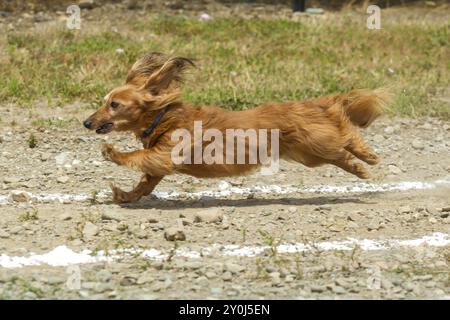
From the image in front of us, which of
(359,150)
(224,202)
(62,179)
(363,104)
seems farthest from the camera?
(62,179)

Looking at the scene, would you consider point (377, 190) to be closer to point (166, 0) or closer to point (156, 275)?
point (156, 275)

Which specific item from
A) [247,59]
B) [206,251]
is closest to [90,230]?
[206,251]

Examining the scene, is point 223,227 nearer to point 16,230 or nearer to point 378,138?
point 16,230

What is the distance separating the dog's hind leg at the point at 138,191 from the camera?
7231 mm

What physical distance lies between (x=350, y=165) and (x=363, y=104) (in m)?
0.52

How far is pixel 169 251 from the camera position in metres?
5.95

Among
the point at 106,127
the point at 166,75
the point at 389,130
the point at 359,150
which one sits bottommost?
the point at 389,130

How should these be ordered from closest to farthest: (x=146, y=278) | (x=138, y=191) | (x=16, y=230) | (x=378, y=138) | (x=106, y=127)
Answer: (x=146, y=278) → (x=16, y=230) → (x=106, y=127) → (x=138, y=191) → (x=378, y=138)

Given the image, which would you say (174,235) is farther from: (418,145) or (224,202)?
(418,145)

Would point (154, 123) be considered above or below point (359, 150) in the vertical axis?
above

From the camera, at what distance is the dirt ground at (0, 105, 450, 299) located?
5367 millimetres

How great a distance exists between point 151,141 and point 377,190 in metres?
1.95

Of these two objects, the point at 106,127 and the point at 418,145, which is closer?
the point at 106,127

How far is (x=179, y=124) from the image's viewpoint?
7109 millimetres
